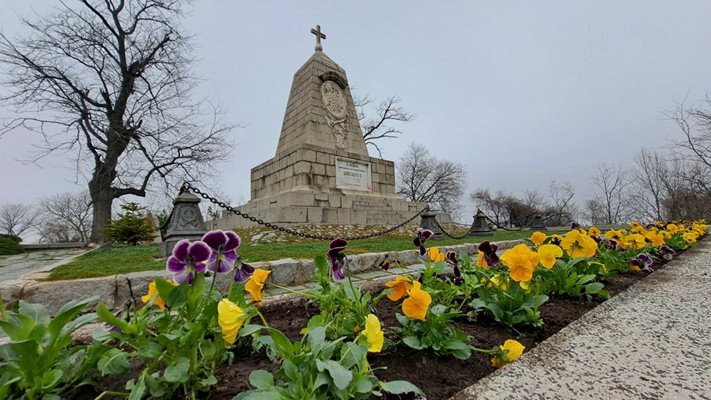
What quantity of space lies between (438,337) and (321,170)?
806cm

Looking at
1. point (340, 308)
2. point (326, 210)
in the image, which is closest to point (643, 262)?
point (340, 308)

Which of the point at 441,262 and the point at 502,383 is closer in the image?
the point at 502,383

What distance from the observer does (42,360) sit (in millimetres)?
833

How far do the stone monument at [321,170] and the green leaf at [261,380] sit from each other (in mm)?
7210

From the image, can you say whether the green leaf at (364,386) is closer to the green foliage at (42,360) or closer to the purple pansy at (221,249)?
the purple pansy at (221,249)

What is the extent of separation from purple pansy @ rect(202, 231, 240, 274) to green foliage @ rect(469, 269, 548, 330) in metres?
1.14

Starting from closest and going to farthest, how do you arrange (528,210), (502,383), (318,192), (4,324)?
(4,324), (502,383), (318,192), (528,210)

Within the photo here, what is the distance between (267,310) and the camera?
1847mm

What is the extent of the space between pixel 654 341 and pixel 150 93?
1846 cm

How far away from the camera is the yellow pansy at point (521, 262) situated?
138cm

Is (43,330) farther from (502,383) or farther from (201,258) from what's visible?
(502,383)

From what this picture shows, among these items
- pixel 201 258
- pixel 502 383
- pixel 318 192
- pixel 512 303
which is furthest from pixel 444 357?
pixel 318 192

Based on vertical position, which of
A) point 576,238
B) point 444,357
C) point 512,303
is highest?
point 576,238

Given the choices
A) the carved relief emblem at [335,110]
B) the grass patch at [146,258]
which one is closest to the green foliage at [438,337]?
the grass patch at [146,258]
